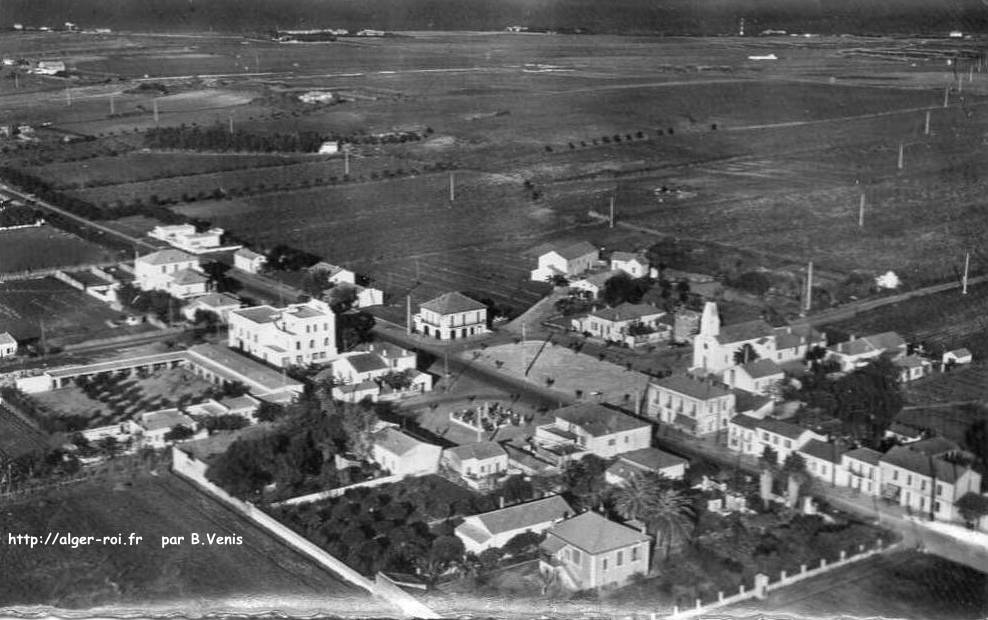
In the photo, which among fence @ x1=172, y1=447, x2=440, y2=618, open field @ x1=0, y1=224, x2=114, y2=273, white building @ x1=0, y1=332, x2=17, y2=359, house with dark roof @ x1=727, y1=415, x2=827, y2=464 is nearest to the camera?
fence @ x1=172, y1=447, x2=440, y2=618

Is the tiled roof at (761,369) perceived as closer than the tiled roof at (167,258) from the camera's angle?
Yes

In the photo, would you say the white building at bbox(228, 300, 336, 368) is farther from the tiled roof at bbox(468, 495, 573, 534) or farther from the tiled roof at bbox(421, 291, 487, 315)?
the tiled roof at bbox(468, 495, 573, 534)

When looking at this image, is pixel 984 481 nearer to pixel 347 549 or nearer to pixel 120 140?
pixel 347 549

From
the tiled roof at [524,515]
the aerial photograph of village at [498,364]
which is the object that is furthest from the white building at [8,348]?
the tiled roof at [524,515]

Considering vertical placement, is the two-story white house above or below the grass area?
above

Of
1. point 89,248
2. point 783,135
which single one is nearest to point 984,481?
point 89,248

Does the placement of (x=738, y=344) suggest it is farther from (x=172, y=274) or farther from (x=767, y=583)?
(x=172, y=274)

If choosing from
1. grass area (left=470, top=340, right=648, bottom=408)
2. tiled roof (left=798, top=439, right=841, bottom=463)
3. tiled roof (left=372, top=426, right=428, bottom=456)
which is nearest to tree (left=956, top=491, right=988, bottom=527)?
tiled roof (left=798, top=439, right=841, bottom=463)

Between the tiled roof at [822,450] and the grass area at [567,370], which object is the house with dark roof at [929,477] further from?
the grass area at [567,370]
